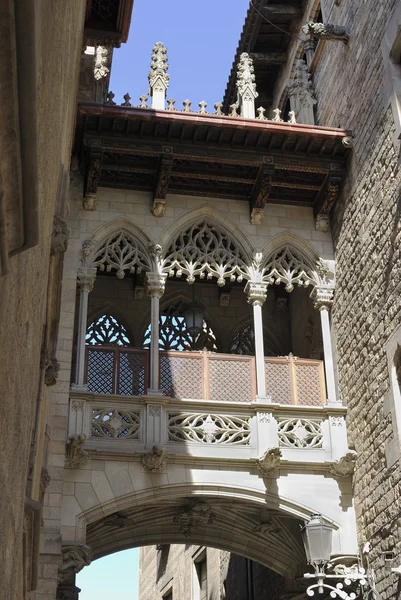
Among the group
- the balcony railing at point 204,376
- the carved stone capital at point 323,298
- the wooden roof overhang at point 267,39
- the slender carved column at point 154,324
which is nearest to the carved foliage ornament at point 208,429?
the balcony railing at point 204,376

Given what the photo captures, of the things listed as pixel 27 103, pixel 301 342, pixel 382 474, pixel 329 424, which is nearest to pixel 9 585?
pixel 27 103

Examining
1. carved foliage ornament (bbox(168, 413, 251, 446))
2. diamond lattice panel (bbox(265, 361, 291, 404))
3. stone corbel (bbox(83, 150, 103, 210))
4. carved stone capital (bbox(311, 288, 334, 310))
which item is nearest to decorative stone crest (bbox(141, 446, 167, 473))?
carved foliage ornament (bbox(168, 413, 251, 446))

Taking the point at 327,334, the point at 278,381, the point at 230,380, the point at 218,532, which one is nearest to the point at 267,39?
the point at 327,334

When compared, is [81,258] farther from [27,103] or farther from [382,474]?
[27,103]

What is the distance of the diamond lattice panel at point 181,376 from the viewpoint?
1105 centimetres

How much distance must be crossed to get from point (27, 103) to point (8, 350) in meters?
1.15

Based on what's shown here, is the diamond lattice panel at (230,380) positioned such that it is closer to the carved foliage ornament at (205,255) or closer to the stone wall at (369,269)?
the carved foliage ornament at (205,255)

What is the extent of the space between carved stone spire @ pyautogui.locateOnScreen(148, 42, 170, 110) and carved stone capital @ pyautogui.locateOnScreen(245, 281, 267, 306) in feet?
9.16

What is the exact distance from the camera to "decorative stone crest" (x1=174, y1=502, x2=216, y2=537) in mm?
11367

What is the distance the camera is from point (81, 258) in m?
11.5

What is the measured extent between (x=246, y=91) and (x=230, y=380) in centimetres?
440

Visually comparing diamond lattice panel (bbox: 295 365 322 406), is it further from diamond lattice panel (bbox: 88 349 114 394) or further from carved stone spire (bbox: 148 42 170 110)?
carved stone spire (bbox: 148 42 170 110)

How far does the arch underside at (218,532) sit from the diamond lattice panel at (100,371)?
1.80 metres

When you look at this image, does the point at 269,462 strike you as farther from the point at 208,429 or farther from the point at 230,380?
the point at 230,380
